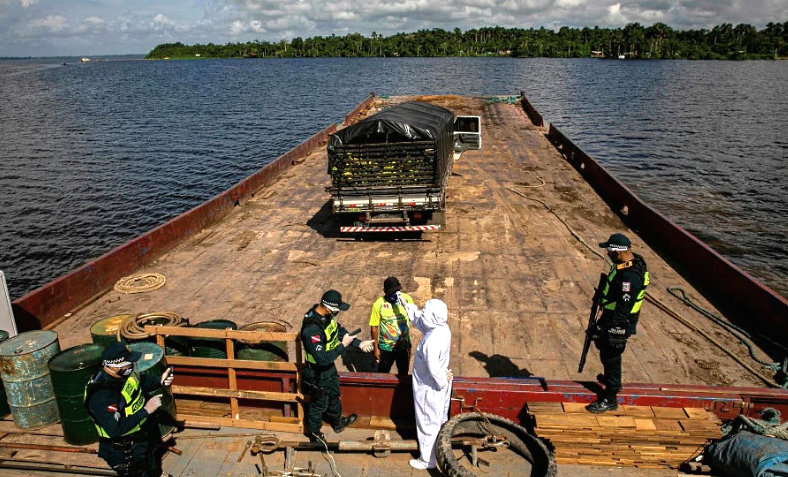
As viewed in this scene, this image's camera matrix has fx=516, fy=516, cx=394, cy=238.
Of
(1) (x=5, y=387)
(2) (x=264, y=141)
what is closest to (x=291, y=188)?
(1) (x=5, y=387)

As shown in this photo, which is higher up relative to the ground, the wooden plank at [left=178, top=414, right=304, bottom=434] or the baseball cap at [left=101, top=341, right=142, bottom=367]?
the baseball cap at [left=101, top=341, right=142, bottom=367]

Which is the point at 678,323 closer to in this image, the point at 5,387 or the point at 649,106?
the point at 5,387

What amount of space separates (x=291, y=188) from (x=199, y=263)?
624 centimetres

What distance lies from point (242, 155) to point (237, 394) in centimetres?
2905

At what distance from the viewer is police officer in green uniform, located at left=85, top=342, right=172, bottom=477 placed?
4348mm

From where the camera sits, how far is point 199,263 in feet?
35.3

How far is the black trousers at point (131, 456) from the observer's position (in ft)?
15.0

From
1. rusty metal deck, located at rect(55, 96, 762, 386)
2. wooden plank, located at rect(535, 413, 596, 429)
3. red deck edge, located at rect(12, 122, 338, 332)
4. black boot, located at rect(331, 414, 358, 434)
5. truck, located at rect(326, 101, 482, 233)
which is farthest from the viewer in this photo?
truck, located at rect(326, 101, 482, 233)

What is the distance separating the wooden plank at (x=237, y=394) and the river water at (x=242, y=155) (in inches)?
491

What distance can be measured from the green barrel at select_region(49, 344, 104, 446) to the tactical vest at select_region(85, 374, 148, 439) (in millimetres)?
1220

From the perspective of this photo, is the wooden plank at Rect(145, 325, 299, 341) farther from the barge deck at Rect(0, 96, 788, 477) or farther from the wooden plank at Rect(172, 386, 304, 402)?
the barge deck at Rect(0, 96, 788, 477)

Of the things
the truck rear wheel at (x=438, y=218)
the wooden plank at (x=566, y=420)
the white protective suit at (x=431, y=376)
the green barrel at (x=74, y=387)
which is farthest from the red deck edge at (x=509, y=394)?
the truck rear wheel at (x=438, y=218)

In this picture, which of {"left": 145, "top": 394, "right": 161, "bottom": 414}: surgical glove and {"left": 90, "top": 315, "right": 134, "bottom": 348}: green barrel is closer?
{"left": 145, "top": 394, "right": 161, "bottom": 414}: surgical glove

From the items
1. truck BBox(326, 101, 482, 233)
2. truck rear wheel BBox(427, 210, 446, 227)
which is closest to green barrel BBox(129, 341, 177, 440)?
truck BBox(326, 101, 482, 233)
